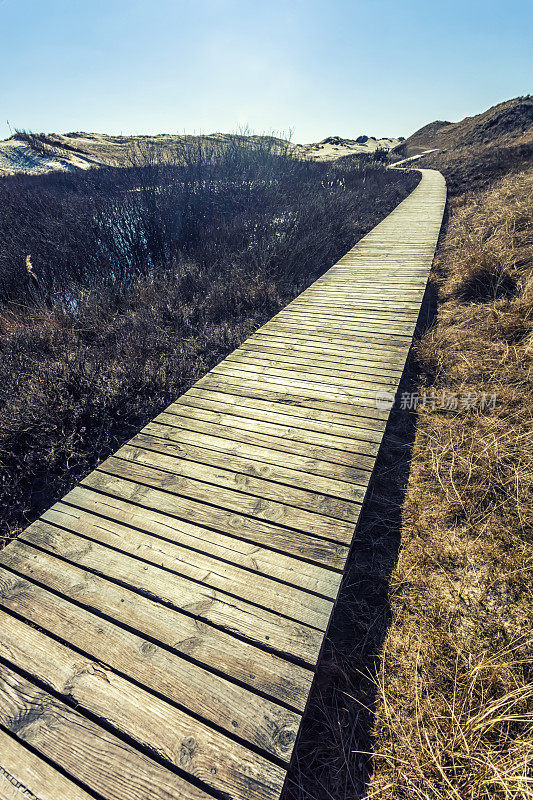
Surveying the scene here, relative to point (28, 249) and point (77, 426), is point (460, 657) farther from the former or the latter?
point (28, 249)

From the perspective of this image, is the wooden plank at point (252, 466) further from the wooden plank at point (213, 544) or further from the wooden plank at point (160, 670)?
the wooden plank at point (160, 670)

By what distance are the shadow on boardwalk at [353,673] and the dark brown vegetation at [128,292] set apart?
94.4 inches

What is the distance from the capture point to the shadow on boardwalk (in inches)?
57.3

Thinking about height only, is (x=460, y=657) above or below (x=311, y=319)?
below

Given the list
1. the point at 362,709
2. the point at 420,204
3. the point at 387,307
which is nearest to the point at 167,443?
the point at 362,709

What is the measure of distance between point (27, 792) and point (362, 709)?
131 centimetres

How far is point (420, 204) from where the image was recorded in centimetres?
1188

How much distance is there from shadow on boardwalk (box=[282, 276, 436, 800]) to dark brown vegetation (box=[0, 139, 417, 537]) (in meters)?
2.40

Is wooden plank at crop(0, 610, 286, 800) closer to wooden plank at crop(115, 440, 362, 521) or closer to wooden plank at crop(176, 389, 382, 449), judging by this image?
wooden plank at crop(115, 440, 362, 521)

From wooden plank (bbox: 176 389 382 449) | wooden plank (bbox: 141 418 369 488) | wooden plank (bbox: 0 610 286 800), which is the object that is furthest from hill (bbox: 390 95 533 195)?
wooden plank (bbox: 0 610 286 800)

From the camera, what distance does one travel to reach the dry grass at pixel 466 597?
53.3 inches

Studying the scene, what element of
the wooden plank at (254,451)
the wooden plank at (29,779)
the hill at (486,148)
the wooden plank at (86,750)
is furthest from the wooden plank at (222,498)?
the hill at (486,148)

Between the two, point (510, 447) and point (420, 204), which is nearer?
point (510, 447)

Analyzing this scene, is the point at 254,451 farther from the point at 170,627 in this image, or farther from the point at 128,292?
the point at 128,292
